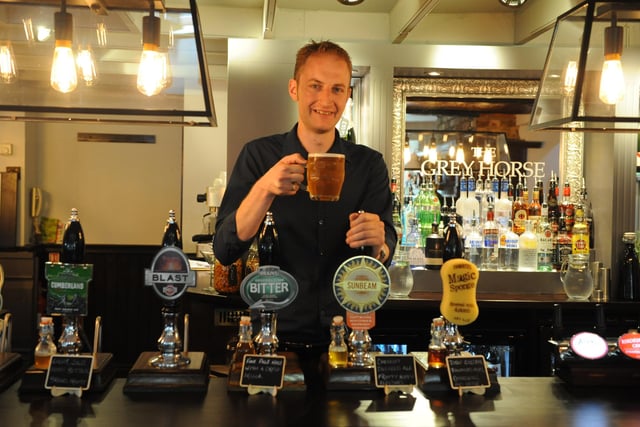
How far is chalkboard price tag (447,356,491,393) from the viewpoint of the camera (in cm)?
190

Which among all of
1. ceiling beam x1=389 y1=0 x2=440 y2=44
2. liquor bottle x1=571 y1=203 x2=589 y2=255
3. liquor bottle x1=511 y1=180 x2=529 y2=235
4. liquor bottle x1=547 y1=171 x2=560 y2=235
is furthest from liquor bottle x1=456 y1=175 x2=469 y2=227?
ceiling beam x1=389 y1=0 x2=440 y2=44

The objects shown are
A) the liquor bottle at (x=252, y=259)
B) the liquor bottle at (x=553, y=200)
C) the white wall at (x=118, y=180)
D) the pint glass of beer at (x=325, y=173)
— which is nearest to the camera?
the pint glass of beer at (x=325, y=173)

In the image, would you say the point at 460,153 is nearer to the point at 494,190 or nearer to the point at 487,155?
the point at 487,155

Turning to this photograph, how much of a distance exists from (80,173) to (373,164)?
6.36m

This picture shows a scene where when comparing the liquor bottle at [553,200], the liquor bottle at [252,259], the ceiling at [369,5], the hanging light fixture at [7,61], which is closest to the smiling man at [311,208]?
the hanging light fixture at [7,61]

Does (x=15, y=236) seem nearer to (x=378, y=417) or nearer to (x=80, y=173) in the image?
(x=80, y=173)

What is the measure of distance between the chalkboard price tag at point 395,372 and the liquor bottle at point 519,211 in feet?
10.8

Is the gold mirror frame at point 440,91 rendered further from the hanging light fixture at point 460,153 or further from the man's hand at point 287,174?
the man's hand at point 287,174

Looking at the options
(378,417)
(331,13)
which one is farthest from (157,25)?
(331,13)

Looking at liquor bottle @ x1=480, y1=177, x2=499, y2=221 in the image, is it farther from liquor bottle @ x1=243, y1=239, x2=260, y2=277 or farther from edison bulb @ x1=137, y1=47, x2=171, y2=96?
edison bulb @ x1=137, y1=47, x2=171, y2=96

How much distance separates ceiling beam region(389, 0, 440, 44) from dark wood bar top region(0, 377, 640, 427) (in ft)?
10.3

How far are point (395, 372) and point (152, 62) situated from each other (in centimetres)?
108

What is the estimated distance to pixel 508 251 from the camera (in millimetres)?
4746

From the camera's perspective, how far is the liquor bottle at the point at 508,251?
15.5 feet
